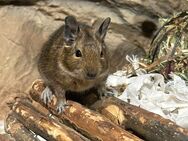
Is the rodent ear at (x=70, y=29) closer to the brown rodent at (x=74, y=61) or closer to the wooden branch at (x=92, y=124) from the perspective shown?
the brown rodent at (x=74, y=61)

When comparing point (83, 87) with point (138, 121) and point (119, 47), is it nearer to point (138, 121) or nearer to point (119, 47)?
point (138, 121)

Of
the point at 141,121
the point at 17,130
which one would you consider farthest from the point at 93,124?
the point at 17,130

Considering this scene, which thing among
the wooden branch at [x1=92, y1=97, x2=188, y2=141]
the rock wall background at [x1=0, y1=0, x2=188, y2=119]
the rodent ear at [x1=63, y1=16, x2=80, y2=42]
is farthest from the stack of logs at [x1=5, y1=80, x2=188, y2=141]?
the rock wall background at [x1=0, y1=0, x2=188, y2=119]

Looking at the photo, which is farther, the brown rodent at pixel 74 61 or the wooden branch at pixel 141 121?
the brown rodent at pixel 74 61

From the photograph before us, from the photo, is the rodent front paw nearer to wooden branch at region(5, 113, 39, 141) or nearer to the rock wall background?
wooden branch at region(5, 113, 39, 141)

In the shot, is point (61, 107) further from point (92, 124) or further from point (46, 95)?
point (92, 124)

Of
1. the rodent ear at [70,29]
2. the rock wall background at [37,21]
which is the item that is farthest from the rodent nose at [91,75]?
Result: the rock wall background at [37,21]

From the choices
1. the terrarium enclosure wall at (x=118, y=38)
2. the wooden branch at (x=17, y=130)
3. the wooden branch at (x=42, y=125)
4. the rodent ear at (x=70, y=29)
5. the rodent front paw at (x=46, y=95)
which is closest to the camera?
the wooden branch at (x=42, y=125)
